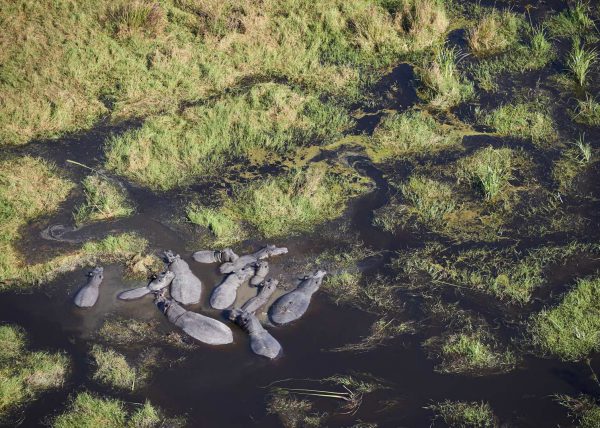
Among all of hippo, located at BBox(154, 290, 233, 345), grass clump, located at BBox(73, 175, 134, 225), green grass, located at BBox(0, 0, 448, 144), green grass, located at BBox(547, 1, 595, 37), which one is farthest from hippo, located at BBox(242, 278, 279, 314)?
green grass, located at BBox(547, 1, 595, 37)

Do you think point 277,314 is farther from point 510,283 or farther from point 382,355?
point 510,283

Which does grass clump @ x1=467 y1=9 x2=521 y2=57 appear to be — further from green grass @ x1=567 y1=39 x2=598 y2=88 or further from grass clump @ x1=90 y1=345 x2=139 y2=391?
grass clump @ x1=90 y1=345 x2=139 y2=391

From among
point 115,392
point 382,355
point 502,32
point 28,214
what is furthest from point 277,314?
point 502,32

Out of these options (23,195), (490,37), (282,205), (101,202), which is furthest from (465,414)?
(490,37)

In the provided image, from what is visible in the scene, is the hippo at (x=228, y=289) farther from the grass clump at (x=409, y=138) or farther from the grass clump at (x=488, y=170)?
the grass clump at (x=488, y=170)

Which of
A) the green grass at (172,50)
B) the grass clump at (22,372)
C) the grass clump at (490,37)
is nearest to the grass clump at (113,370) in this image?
the grass clump at (22,372)

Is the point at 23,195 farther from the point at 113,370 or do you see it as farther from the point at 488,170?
the point at 488,170

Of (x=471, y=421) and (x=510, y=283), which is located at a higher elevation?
(x=510, y=283)
